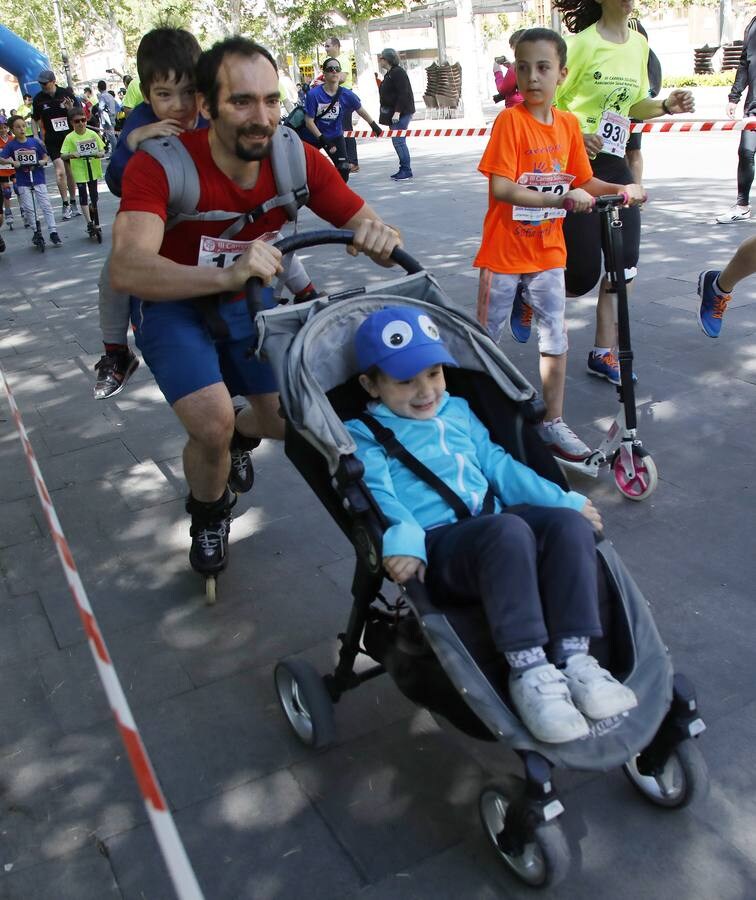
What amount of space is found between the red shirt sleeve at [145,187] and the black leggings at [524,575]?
159 centimetres

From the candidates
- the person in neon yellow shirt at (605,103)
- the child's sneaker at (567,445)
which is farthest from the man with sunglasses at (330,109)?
the child's sneaker at (567,445)

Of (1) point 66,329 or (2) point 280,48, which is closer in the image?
(1) point 66,329

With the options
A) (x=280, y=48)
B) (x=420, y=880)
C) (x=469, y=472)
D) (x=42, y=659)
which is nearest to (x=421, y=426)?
(x=469, y=472)

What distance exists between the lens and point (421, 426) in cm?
282

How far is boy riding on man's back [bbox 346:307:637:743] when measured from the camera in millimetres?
2219

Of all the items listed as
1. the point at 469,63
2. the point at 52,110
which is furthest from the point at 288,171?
the point at 469,63

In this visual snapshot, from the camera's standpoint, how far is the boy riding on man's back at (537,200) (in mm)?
4266

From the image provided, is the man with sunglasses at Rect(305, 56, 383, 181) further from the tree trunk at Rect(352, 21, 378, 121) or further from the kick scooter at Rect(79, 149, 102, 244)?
the tree trunk at Rect(352, 21, 378, 121)

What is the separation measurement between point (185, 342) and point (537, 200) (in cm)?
182

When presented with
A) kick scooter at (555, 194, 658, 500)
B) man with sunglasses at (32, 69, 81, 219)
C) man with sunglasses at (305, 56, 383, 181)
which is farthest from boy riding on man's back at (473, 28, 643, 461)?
man with sunglasses at (32, 69, 81, 219)

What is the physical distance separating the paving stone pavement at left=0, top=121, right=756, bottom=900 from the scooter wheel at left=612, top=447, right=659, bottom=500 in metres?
0.09

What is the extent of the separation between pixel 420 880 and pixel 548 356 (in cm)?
282

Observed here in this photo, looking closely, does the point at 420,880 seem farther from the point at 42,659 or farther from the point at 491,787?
the point at 42,659

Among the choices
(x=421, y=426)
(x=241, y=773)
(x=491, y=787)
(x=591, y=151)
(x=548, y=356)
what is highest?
(x=591, y=151)
